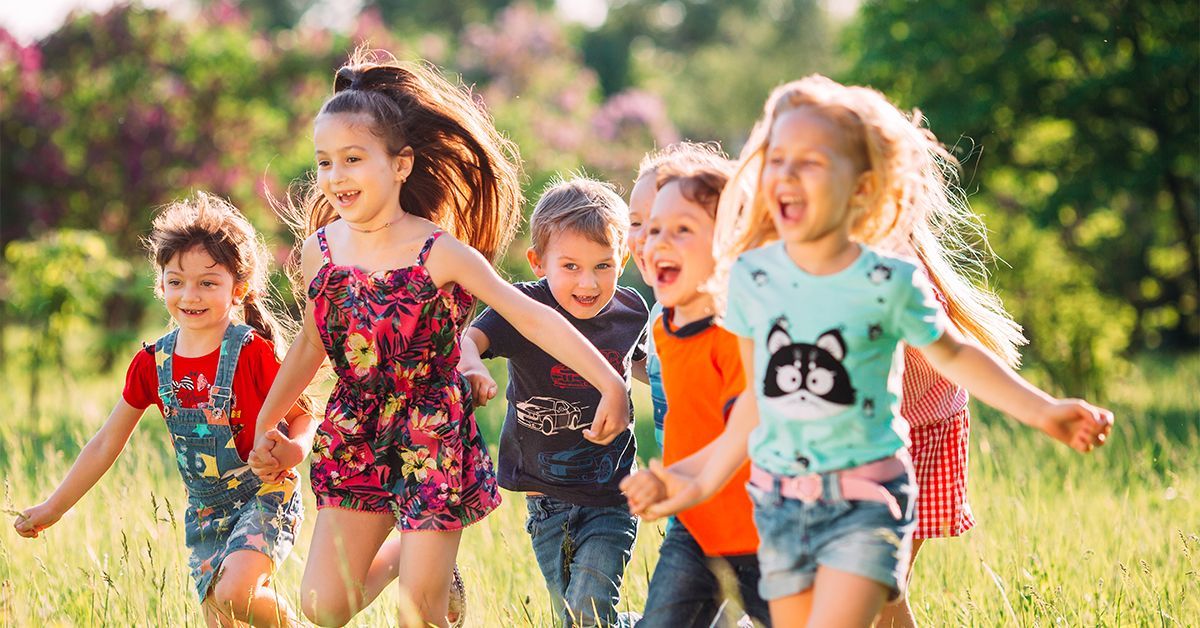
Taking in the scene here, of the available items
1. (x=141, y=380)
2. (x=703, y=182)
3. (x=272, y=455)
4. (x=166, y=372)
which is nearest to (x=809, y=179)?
(x=703, y=182)

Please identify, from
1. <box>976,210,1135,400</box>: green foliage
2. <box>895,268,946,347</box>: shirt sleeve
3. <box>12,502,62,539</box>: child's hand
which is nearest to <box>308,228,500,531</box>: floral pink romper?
<box>12,502,62,539</box>: child's hand

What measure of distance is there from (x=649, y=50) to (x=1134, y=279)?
31.7 meters

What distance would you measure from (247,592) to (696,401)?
1.62 m

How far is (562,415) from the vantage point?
14.1 feet

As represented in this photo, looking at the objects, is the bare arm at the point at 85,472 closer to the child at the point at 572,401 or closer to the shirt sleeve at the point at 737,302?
the child at the point at 572,401

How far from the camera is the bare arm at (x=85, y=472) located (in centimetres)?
411

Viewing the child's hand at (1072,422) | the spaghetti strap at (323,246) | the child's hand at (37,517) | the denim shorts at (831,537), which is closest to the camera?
the child's hand at (1072,422)

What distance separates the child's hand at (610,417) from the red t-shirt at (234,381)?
1.26 metres

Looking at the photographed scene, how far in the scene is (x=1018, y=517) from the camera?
525 cm

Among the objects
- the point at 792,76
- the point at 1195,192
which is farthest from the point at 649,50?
the point at 1195,192

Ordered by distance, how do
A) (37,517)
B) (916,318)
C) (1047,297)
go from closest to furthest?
(916,318) < (37,517) < (1047,297)

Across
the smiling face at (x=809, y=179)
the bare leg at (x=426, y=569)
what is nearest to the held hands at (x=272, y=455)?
the bare leg at (x=426, y=569)

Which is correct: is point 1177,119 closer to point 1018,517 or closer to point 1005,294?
point 1005,294

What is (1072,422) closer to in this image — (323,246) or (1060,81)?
(323,246)
